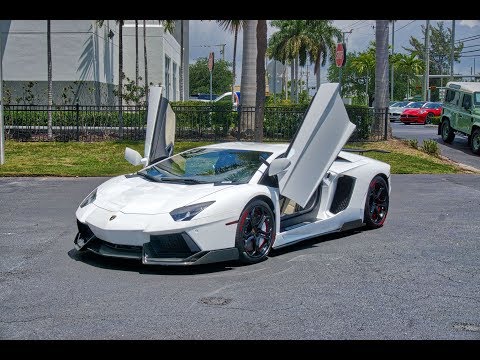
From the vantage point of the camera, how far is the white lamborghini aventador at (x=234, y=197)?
22.4ft

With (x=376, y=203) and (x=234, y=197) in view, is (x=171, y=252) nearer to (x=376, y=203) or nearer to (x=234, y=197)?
(x=234, y=197)

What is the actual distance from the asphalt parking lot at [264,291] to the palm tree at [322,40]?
1980 inches

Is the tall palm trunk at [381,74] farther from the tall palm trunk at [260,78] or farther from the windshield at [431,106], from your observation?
the windshield at [431,106]

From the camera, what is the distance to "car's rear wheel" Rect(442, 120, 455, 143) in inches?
936

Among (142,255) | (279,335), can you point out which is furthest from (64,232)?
(279,335)

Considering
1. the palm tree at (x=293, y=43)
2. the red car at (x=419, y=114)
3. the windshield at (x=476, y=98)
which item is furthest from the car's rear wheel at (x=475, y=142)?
the palm tree at (x=293, y=43)

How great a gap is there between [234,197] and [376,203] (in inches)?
113

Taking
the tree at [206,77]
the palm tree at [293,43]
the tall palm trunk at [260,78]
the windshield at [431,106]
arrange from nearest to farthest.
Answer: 1. the tall palm trunk at [260,78]
2. the windshield at [431,106]
3. the palm tree at [293,43]
4. the tree at [206,77]

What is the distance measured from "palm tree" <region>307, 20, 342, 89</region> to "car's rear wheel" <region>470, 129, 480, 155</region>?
37099mm

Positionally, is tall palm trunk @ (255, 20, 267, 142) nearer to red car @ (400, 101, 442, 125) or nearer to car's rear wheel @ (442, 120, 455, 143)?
car's rear wheel @ (442, 120, 455, 143)

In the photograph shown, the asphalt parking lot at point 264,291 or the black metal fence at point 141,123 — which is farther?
the black metal fence at point 141,123

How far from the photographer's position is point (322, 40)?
2350 inches
